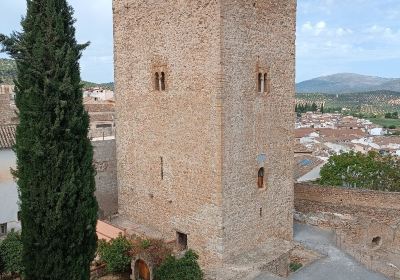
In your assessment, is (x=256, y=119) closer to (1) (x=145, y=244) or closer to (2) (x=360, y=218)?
(1) (x=145, y=244)

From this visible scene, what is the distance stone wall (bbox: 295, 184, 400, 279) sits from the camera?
1497 centimetres

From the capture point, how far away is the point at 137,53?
42.7 feet

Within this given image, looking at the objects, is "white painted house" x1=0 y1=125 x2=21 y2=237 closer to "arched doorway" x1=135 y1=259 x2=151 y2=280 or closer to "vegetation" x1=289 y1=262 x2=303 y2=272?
"arched doorway" x1=135 y1=259 x2=151 y2=280

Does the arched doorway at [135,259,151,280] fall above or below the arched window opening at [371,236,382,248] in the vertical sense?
above

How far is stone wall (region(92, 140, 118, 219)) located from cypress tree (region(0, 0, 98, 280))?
5.77 metres

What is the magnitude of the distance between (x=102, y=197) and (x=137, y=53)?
493 cm

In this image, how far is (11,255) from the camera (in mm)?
11617

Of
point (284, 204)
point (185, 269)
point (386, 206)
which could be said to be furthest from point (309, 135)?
point (185, 269)

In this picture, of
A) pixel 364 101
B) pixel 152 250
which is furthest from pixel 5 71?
pixel 364 101

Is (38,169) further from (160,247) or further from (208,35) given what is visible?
(208,35)

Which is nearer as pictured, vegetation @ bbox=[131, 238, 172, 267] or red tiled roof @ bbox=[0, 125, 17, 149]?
vegetation @ bbox=[131, 238, 172, 267]

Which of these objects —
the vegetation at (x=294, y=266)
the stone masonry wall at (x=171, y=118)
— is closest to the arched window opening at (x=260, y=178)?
the stone masonry wall at (x=171, y=118)

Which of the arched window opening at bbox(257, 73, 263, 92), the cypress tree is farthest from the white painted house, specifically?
the arched window opening at bbox(257, 73, 263, 92)

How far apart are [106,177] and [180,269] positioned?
551cm
